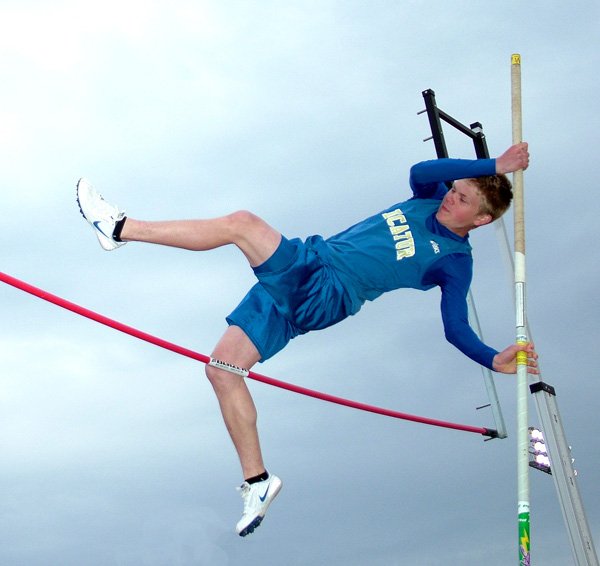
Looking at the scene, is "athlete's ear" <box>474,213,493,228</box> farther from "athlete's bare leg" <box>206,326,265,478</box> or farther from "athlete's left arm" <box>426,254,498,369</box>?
"athlete's bare leg" <box>206,326,265,478</box>

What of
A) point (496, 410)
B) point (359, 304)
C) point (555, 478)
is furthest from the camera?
point (496, 410)

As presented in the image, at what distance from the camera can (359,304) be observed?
4.27 metres

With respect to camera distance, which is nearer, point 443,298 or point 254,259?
point 254,259

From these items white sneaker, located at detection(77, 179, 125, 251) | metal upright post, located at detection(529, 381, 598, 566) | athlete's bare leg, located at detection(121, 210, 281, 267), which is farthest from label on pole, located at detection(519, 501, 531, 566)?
white sneaker, located at detection(77, 179, 125, 251)

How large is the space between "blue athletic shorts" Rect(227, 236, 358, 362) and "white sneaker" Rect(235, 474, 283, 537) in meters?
0.53

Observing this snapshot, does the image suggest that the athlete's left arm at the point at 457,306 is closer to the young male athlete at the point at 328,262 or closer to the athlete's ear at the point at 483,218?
the young male athlete at the point at 328,262

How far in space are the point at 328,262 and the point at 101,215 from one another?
99 cm

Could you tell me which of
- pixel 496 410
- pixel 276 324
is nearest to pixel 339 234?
pixel 276 324

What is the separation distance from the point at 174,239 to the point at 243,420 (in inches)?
32.4

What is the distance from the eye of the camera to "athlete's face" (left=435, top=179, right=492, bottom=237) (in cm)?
425

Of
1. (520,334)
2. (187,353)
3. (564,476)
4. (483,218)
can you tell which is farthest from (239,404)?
(564,476)

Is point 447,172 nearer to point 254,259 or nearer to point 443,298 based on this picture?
point 443,298

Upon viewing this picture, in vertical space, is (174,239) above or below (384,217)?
below

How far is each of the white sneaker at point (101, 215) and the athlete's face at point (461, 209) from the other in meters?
1.43
